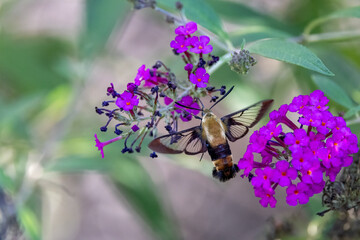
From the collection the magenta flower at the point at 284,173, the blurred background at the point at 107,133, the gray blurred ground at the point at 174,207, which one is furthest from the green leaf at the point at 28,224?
the gray blurred ground at the point at 174,207

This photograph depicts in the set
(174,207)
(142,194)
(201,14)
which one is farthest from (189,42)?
(174,207)

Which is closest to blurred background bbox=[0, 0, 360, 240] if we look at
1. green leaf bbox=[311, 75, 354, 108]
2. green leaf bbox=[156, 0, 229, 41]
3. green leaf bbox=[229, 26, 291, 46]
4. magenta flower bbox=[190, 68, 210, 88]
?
green leaf bbox=[229, 26, 291, 46]

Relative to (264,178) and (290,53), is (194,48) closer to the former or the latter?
(290,53)

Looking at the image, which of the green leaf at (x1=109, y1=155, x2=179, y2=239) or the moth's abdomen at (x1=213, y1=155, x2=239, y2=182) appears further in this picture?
the green leaf at (x1=109, y1=155, x2=179, y2=239)

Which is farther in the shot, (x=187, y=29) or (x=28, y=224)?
(x=28, y=224)

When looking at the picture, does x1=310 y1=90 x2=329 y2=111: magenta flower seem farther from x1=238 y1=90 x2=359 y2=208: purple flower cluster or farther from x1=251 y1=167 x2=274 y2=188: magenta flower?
x1=251 y1=167 x2=274 y2=188: magenta flower

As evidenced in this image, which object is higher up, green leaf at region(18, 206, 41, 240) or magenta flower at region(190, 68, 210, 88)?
magenta flower at region(190, 68, 210, 88)

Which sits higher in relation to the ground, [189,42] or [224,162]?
[189,42]

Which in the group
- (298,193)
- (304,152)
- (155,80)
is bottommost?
(298,193)
